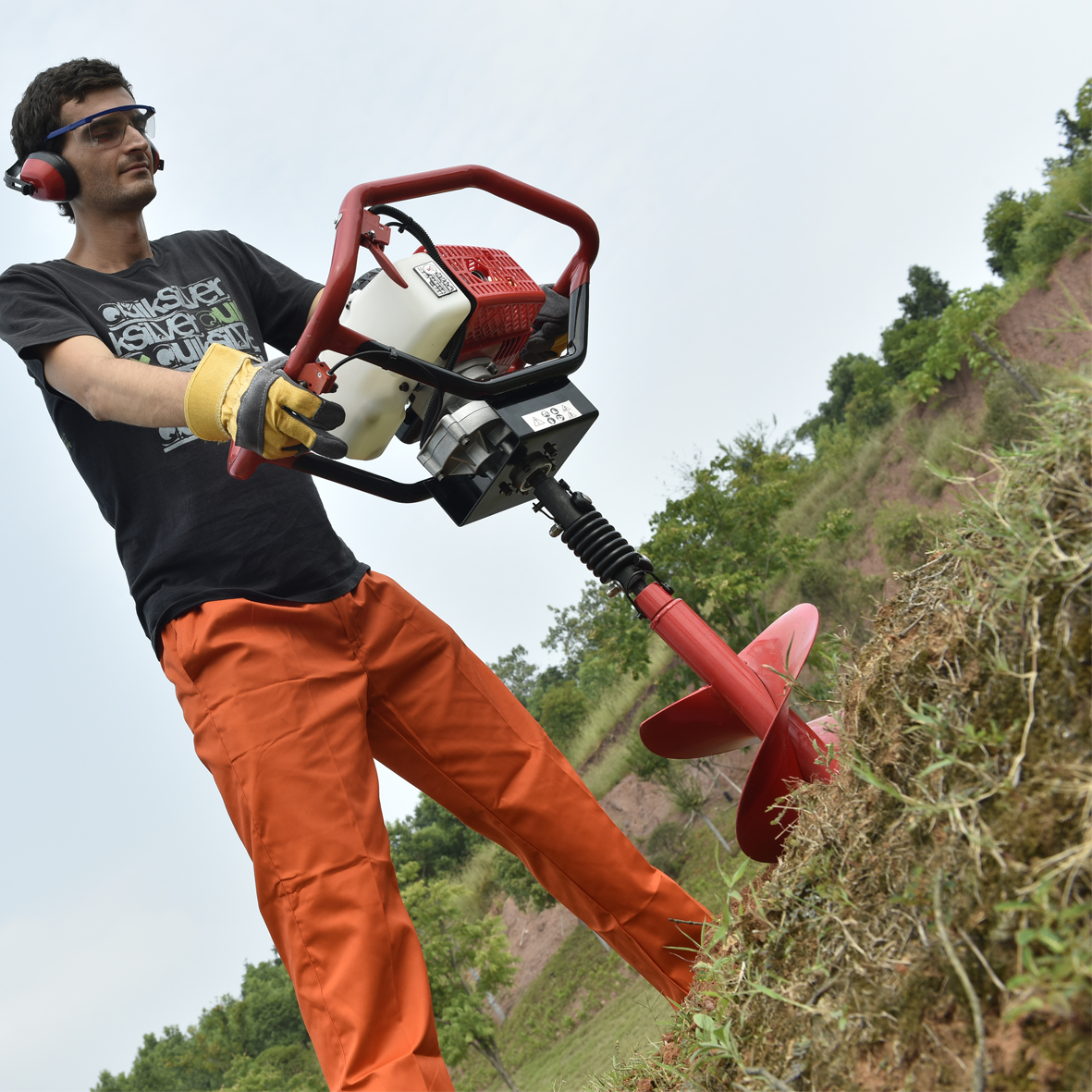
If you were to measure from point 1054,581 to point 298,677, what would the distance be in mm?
1607

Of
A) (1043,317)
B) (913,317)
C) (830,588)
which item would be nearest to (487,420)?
(830,588)

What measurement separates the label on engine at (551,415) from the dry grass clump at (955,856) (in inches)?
38.9

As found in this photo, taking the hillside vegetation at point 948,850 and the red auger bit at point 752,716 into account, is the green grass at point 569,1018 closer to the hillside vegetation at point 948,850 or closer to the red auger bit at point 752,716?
the red auger bit at point 752,716

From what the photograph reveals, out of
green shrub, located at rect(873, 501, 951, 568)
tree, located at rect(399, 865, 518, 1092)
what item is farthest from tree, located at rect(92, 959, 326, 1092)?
green shrub, located at rect(873, 501, 951, 568)

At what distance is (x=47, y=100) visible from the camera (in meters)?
2.51

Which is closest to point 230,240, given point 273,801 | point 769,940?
point 273,801

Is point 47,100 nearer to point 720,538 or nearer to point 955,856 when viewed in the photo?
point 955,856

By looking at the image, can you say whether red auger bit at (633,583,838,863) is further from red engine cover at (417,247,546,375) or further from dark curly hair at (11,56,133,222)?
dark curly hair at (11,56,133,222)

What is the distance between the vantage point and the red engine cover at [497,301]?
2420 millimetres

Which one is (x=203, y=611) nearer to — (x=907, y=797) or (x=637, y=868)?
(x=637, y=868)

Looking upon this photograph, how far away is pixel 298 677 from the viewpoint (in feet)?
7.07

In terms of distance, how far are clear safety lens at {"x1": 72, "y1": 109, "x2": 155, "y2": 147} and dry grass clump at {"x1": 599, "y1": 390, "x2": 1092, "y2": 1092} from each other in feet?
7.84

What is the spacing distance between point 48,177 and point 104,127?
228mm

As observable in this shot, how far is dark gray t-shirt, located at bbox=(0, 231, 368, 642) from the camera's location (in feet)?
7.40
